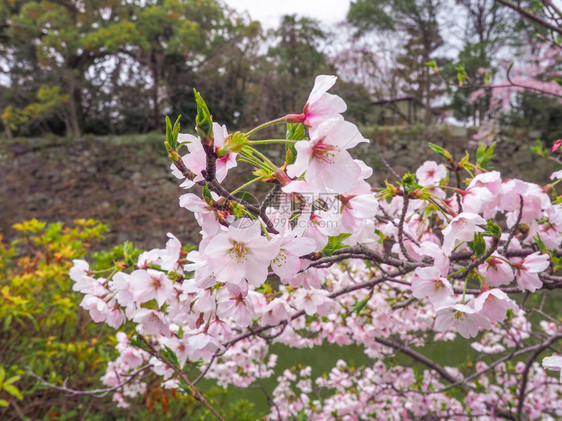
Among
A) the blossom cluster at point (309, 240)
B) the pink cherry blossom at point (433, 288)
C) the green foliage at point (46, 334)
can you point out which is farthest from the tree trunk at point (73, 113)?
the pink cherry blossom at point (433, 288)

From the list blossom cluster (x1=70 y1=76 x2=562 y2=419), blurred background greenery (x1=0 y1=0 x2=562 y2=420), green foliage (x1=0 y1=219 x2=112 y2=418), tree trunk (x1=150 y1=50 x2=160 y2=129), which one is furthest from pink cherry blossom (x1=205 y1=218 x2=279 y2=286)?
tree trunk (x1=150 y1=50 x2=160 y2=129)

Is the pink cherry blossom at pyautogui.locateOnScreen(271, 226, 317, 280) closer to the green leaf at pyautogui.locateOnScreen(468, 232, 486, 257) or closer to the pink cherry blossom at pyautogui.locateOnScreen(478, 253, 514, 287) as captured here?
the green leaf at pyautogui.locateOnScreen(468, 232, 486, 257)

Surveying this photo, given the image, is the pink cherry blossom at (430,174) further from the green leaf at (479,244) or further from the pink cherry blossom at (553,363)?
the pink cherry blossom at (553,363)

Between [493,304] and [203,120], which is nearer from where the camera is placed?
[203,120]

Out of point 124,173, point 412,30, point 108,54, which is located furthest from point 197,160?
point 412,30

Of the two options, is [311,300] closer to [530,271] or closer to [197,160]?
[530,271]

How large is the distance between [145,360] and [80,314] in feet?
2.56

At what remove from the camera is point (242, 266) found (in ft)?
1.67

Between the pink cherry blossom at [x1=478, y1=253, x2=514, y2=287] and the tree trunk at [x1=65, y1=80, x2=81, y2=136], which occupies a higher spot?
the pink cherry blossom at [x1=478, y1=253, x2=514, y2=287]

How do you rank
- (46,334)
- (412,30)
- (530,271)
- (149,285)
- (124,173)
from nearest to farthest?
(530,271) < (149,285) < (46,334) < (124,173) < (412,30)

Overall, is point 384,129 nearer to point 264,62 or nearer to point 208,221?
point 264,62

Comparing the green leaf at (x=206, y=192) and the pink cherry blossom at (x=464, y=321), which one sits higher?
the green leaf at (x=206, y=192)

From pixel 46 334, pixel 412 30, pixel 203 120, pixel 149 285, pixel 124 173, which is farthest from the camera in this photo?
pixel 412 30

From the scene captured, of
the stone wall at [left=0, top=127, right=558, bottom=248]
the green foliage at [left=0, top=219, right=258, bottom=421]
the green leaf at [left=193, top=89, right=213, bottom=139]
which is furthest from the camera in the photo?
the stone wall at [left=0, top=127, right=558, bottom=248]
